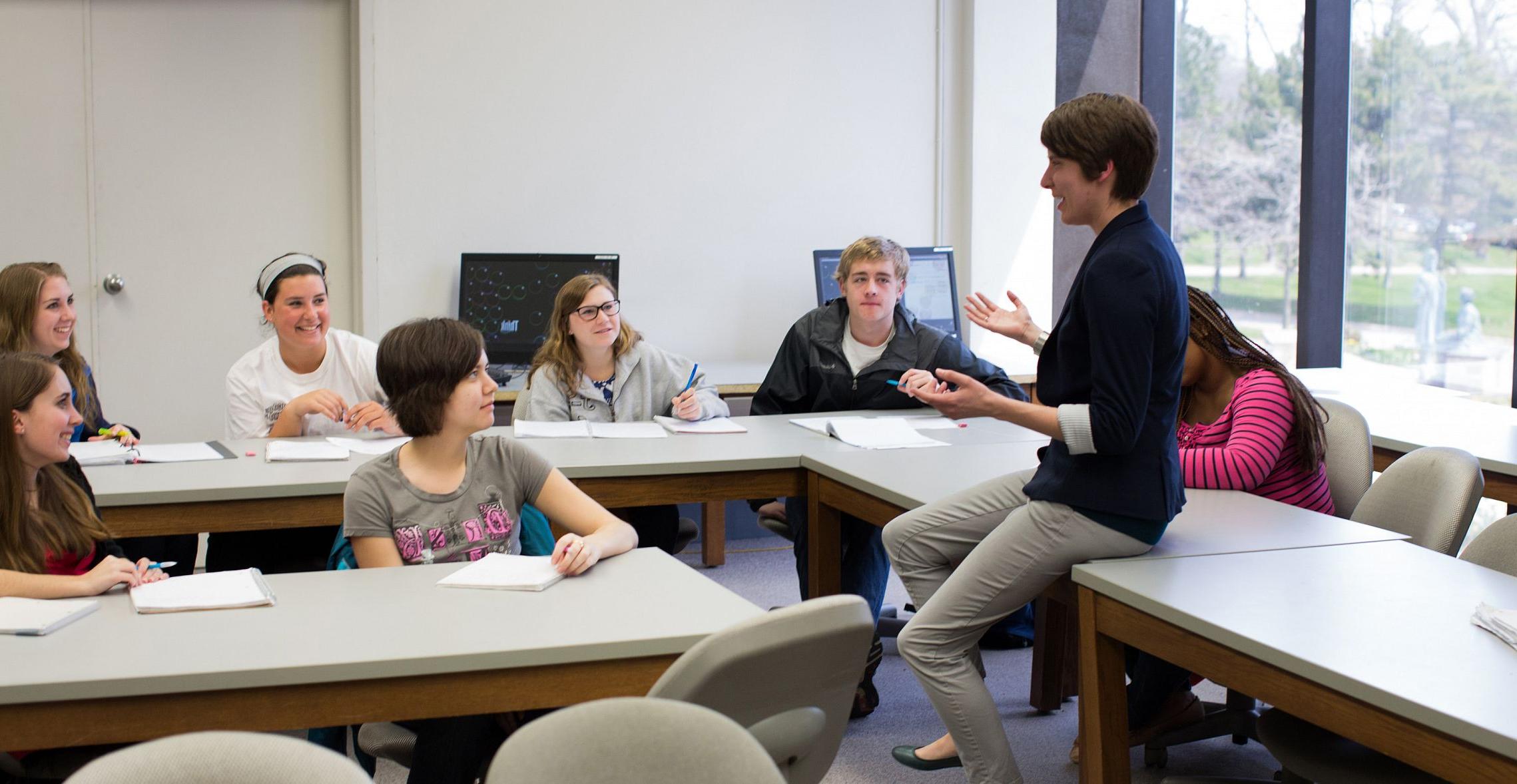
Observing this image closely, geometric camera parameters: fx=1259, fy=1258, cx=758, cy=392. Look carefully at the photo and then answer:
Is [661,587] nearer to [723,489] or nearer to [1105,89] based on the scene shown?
[723,489]

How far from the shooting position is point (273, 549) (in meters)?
3.14

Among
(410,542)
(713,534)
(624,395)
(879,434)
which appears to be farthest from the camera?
(713,534)

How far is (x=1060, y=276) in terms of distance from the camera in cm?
598

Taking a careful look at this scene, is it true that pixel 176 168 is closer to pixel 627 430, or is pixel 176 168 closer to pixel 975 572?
pixel 627 430

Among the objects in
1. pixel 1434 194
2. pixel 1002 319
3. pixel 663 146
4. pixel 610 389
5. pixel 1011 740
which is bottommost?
pixel 1011 740

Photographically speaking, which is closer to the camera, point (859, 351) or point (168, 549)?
point (168, 549)

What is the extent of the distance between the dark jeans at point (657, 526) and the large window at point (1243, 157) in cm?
267

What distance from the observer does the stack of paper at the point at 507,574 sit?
6.29ft

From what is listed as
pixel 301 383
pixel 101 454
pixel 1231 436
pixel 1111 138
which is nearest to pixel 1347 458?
pixel 1231 436

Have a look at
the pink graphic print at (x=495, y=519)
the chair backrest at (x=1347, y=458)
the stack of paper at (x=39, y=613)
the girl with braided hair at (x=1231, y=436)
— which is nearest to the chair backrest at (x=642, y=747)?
the stack of paper at (x=39, y=613)

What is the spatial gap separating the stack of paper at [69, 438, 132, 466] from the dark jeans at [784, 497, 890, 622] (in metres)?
1.69

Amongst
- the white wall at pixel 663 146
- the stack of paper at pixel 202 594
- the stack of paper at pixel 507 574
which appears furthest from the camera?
the white wall at pixel 663 146

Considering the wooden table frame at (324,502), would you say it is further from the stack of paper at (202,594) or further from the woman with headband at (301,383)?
the stack of paper at (202,594)

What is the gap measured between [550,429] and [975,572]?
1547 mm
